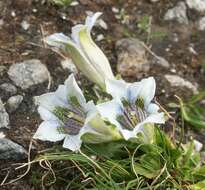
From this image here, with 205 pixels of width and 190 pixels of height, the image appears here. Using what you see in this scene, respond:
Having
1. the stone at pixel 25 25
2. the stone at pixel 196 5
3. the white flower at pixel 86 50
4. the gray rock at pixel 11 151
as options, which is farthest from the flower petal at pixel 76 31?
the stone at pixel 196 5

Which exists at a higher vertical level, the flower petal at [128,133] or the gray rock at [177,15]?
the flower petal at [128,133]

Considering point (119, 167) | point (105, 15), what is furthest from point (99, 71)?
point (105, 15)

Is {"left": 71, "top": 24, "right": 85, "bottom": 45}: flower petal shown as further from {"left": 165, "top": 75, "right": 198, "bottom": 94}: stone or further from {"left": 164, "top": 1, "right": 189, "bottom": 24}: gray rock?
{"left": 164, "top": 1, "right": 189, "bottom": 24}: gray rock

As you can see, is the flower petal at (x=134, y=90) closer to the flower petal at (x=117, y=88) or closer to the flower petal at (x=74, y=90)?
the flower petal at (x=117, y=88)

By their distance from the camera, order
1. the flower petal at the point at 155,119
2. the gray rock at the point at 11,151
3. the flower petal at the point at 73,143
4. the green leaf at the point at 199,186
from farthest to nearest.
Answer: the gray rock at the point at 11,151, the green leaf at the point at 199,186, the flower petal at the point at 73,143, the flower petal at the point at 155,119

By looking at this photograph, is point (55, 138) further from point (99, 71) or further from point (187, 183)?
point (187, 183)

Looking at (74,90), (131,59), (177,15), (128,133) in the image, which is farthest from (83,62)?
(177,15)

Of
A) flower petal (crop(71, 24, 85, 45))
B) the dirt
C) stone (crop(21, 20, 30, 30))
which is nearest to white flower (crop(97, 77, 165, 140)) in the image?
flower petal (crop(71, 24, 85, 45))
